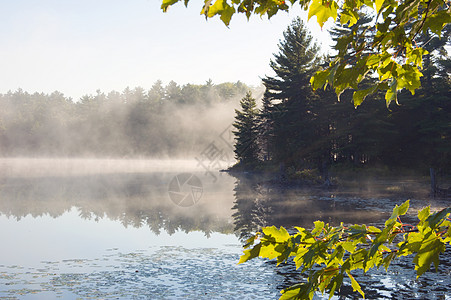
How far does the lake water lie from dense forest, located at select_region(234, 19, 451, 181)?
8.07 meters

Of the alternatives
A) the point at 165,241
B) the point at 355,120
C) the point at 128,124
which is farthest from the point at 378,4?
the point at 128,124

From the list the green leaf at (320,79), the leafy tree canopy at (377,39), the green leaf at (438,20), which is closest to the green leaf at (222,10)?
the leafy tree canopy at (377,39)

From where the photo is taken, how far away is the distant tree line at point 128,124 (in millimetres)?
138125

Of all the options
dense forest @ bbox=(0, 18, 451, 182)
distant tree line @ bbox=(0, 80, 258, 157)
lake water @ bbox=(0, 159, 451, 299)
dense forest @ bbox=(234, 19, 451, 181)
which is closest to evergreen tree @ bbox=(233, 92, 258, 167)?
dense forest @ bbox=(0, 18, 451, 182)

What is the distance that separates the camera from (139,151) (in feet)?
455

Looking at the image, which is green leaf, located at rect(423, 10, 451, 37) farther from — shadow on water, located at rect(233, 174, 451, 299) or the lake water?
the lake water

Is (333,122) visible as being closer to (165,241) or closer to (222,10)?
(165,241)

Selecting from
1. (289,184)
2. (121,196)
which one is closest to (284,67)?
(289,184)

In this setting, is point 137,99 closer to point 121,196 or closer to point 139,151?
point 139,151

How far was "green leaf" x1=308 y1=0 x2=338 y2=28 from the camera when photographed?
2529 mm

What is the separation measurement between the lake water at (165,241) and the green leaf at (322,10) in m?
8.40

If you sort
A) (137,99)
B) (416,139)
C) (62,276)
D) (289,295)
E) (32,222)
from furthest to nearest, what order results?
(137,99) < (416,139) < (32,222) < (62,276) < (289,295)

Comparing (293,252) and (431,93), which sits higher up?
(431,93)

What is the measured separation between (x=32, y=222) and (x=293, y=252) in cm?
2241
